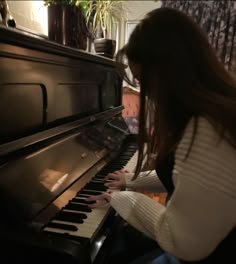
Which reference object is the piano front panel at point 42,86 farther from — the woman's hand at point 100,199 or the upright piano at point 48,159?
the woman's hand at point 100,199

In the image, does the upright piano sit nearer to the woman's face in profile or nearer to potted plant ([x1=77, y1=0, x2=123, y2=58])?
the woman's face in profile

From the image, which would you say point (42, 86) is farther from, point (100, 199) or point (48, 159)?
point (100, 199)

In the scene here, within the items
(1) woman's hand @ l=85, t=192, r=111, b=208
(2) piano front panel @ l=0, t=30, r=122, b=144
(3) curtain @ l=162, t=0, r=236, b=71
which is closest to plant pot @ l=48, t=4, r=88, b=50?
(2) piano front panel @ l=0, t=30, r=122, b=144

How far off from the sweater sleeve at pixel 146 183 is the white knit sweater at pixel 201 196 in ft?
1.57

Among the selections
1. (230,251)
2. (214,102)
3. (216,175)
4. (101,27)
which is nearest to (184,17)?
→ (214,102)

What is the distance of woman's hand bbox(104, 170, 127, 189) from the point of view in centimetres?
116

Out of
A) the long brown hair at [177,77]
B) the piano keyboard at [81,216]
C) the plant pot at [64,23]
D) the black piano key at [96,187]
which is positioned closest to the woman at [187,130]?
the long brown hair at [177,77]

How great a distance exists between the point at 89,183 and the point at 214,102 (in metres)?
0.62

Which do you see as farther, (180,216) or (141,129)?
(141,129)

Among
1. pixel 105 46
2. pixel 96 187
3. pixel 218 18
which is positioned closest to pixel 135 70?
pixel 96 187

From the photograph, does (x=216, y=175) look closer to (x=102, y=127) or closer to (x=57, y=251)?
(x=57, y=251)

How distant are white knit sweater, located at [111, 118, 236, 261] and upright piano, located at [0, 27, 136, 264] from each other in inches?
9.3

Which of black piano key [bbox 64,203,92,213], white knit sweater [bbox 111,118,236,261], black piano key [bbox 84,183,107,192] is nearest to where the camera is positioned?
white knit sweater [bbox 111,118,236,261]

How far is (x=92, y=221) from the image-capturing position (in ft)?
2.89
